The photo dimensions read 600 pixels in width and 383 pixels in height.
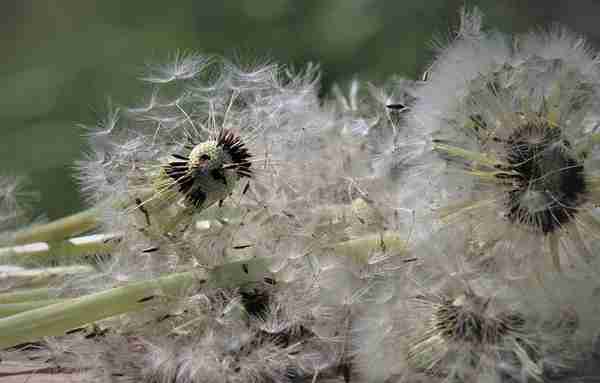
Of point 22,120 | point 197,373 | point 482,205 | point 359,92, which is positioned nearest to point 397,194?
point 482,205

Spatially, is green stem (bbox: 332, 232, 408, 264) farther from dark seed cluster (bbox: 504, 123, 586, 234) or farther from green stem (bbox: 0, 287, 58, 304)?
green stem (bbox: 0, 287, 58, 304)

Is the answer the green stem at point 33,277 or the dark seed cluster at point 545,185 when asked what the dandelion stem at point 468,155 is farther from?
the green stem at point 33,277

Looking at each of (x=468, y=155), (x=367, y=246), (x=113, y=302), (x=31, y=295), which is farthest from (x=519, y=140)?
(x=31, y=295)

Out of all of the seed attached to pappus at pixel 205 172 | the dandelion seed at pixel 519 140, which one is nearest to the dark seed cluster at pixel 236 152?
the seed attached to pappus at pixel 205 172

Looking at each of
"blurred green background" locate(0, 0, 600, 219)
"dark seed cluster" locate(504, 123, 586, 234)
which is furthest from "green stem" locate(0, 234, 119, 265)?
"blurred green background" locate(0, 0, 600, 219)

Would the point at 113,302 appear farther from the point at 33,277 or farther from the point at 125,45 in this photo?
the point at 125,45

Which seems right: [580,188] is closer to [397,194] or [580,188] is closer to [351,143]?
[397,194]
